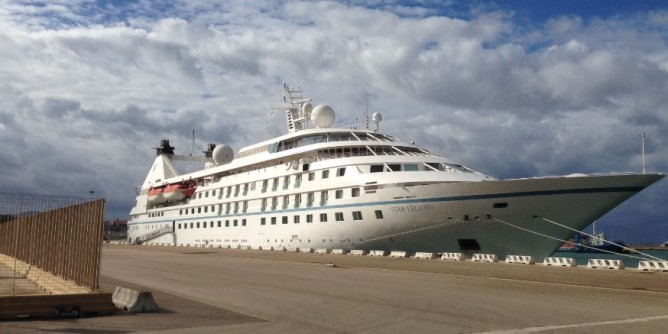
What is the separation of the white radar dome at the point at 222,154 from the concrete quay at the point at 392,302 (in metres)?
36.2

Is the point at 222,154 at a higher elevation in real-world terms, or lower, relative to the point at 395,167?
higher

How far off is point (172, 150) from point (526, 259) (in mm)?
55651

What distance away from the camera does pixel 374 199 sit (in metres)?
33.5

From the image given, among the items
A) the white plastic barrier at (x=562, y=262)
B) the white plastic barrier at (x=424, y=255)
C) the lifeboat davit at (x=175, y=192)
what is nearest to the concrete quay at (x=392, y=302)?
the white plastic barrier at (x=562, y=262)

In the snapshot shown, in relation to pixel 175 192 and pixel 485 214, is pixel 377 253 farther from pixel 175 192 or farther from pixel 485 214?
pixel 175 192

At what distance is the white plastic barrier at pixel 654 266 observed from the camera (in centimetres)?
2253

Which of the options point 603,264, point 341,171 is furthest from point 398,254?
point 603,264

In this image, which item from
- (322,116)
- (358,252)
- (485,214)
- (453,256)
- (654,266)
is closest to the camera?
(654,266)

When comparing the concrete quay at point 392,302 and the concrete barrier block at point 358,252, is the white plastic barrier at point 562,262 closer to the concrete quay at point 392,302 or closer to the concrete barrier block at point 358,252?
the concrete quay at point 392,302

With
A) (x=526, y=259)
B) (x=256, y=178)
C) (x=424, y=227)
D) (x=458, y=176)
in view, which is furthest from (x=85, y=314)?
(x=256, y=178)

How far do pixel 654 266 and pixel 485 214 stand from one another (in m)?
8.28

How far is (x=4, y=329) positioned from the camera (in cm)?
912

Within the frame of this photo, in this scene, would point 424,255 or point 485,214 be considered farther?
point 424,255

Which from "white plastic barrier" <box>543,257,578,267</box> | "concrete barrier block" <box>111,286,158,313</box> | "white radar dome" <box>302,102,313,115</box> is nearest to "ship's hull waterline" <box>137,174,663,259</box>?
"white plastic barrier" <box>543,257,578,267</box>
